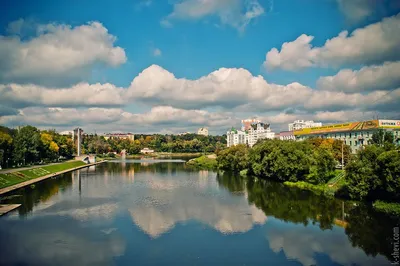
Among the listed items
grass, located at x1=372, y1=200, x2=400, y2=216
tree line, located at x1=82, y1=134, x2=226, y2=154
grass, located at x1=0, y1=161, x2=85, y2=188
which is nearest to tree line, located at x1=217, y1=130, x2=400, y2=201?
grass, located at x1=372, y1=200, x2=400, y2=216

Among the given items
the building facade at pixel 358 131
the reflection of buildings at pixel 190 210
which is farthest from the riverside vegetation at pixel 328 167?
the reflection of buildings at pixel 190 210

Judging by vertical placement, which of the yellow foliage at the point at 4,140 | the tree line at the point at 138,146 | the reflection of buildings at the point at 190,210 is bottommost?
the reflection of buildings at the point at 190,210

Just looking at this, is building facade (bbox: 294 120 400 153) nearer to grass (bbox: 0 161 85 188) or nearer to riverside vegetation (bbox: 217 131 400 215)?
riverside vegetation (bbox: 217 131 400 215)

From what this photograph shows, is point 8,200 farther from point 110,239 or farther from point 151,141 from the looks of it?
point 151,141

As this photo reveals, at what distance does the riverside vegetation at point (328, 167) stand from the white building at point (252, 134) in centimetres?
6551

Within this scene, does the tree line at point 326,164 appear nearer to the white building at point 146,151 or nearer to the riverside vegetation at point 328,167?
the riverside vegetation at point 328,167

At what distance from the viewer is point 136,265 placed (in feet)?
49.7

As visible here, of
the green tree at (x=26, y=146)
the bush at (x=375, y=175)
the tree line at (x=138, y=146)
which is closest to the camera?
the bush at (x=375, y=175)

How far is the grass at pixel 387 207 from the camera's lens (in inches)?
928

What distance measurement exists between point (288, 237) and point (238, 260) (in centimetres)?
522

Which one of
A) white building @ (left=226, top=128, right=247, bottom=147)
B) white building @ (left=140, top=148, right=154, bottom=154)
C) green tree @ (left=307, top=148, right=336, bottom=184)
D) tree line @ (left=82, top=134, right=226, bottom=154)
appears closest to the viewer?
green tree @ (left=307, top=148, right=336, bottom=184)

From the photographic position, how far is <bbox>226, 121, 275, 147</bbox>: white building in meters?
128

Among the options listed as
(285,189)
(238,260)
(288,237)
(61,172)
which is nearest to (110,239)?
(238,260)

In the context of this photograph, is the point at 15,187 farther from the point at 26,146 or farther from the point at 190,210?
the point at 190,210
